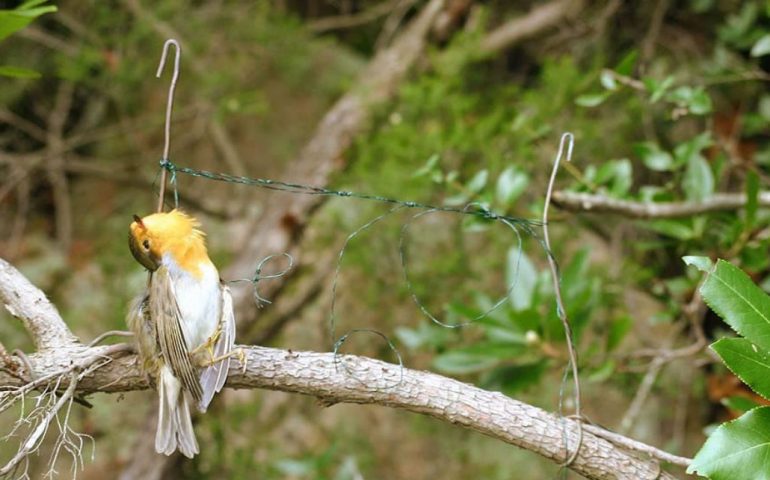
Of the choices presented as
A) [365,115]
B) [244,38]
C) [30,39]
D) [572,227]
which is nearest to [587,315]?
[572,227]

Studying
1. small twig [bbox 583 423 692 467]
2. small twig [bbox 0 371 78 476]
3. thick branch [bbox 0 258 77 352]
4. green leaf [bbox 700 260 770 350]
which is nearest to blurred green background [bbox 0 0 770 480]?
small twig [bbox 583 423 692 467]

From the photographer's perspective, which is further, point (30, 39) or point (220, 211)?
point (220, 211)

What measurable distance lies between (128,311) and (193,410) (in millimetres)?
1028

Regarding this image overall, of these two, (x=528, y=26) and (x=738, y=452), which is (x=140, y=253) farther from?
(x=528, y=26)

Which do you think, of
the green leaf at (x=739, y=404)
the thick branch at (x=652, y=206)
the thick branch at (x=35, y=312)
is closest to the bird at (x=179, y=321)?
the thick branch at (x=35, y=312)

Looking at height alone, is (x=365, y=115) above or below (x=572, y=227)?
→ above

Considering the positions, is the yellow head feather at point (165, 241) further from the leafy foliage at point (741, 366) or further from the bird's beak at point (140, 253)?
the leafy foliage at point (741, 366)

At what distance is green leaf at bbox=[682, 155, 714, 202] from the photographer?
1859 millimetres

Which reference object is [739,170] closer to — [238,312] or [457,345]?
[457,345]

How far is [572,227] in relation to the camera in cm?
225

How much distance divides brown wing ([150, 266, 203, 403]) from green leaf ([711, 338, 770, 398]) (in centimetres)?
66

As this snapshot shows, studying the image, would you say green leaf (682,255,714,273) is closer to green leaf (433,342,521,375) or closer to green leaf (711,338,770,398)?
green leaf (711,338,770,398)

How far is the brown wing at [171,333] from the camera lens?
1.11 metres

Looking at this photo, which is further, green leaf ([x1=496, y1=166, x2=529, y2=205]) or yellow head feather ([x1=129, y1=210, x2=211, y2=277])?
green leaf ([x1=496, y1=166, x2=529, y2=205])
